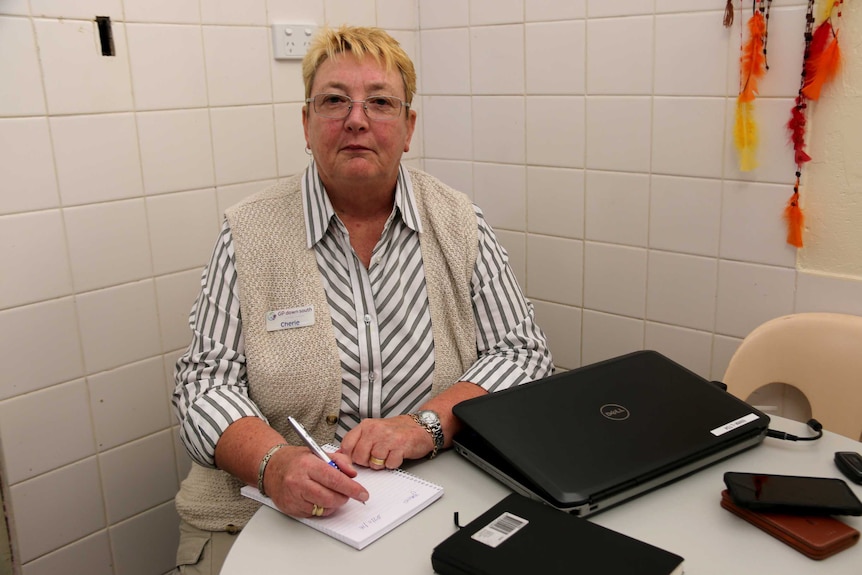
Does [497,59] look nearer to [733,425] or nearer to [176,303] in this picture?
[176,303]

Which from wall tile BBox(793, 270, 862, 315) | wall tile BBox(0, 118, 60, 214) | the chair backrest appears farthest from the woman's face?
wall tile BBox(793, 270, 862, 315)

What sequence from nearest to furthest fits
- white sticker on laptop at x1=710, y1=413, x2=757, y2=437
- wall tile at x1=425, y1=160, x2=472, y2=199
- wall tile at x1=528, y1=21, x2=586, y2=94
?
1. white sticker on laptop at x1=710, y1=413, x2=757, y2=437
2. wall tile at x1=528, y1=21, x2=586, y2=94
3. wall tile at x1=425, y1=160, x2=472, y2=199

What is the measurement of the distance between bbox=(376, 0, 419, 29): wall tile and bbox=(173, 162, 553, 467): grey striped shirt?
0.94 meters

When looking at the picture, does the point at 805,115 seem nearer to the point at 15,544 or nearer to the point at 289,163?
the point at 289,163

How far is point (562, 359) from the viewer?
7.68 ft

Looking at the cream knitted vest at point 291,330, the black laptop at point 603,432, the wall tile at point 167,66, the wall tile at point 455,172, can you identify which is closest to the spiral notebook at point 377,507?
the black laptop at point 603,432

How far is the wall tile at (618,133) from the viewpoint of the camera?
203 centimetres

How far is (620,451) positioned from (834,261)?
0.99 m

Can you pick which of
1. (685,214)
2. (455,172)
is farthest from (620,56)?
(455,172)

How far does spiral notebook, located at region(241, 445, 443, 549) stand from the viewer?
1040mm

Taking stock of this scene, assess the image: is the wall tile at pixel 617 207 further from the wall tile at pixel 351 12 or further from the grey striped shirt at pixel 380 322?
the wall tile at pixel 351 12

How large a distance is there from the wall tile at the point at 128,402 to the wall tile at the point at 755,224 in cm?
152

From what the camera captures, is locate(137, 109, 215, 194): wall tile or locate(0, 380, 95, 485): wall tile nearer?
locate(0, 380, 95, 485): wall tile

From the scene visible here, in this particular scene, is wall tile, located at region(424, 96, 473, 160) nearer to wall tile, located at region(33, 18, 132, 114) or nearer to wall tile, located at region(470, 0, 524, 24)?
wall tile, located at region(470, 0, 524, 24)
